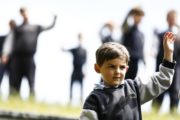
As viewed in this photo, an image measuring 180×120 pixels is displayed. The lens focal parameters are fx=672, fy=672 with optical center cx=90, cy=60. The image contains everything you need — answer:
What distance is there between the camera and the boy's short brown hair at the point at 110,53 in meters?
3.87

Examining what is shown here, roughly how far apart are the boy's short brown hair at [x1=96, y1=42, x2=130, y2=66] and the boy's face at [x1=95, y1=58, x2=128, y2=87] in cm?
2

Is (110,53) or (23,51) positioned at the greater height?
(110,53)

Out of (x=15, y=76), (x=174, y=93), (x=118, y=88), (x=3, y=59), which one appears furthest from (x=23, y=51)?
(x=118, y=88)

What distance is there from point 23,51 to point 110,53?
632 centimetres

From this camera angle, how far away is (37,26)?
32.1 ft

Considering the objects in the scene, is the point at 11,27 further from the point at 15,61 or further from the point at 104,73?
the point at 104,73

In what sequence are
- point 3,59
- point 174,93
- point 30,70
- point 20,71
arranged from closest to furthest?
point 174,93 < point 30,70 < point 20,71 < point 3,59

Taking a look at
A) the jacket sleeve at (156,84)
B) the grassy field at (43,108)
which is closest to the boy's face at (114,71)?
the jacket sleeve at (156,84)

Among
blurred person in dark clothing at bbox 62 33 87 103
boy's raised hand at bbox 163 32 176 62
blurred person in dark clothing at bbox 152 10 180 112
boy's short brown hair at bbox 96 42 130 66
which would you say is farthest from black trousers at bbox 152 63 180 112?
boy's short brown hair at bbox 96 42 130 66

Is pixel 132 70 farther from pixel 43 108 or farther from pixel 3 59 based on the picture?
pixel 3 59

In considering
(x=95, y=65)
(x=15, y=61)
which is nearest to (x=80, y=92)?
(x=15, y=61)

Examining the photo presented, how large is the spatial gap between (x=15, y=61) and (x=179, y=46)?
2641 millimetres

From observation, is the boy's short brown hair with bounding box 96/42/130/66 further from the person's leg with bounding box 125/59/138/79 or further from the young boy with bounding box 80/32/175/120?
the person's leg with bounding box 125/59/138/79

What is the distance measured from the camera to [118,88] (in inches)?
155
